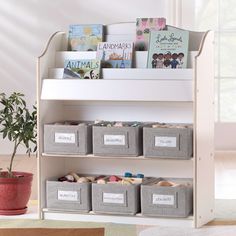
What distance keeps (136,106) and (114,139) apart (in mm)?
305

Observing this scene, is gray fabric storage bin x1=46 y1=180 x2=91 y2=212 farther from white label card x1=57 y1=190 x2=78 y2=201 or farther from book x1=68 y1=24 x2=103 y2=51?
book x1=68 y1=24 x2=103 y2=51

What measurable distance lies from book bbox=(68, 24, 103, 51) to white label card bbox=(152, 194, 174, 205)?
776mm

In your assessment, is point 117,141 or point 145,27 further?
point 145,27

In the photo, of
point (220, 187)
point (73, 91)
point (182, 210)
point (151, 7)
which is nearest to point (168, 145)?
point (182, 210)

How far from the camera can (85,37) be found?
3367 mm

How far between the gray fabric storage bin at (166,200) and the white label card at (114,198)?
9 cm

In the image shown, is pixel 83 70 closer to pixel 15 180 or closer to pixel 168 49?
pixel 168 49

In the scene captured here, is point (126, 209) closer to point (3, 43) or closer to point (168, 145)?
point (168, 145)

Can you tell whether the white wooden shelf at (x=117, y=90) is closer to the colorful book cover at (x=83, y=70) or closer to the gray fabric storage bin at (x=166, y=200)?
the colorful book cover at (x=83, y=70)

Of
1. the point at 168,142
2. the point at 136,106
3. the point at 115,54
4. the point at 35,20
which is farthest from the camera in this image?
the point at 35,20

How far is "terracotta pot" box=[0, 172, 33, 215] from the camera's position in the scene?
334 cm

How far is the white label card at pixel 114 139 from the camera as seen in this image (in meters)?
3.13

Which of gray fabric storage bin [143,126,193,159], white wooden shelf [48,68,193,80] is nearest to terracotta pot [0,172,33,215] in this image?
white wooden shelf [48,68,193,80]

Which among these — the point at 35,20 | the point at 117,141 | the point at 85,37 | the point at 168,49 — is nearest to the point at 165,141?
the point at 117,141
